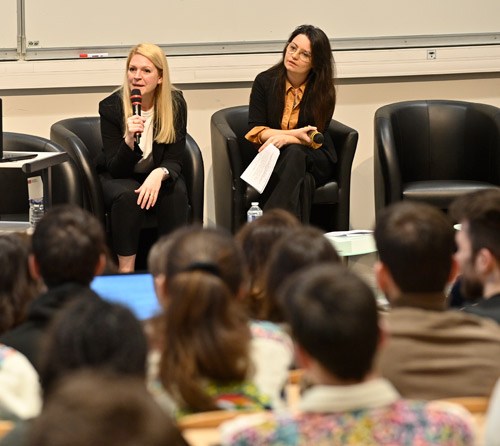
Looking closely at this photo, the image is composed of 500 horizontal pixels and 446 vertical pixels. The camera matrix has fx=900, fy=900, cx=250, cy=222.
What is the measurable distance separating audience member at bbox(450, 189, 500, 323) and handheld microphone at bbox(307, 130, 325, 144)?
7.51ft

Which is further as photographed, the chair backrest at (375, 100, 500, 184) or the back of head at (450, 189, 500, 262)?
the chair backrest at (375, 100, 500, 184)

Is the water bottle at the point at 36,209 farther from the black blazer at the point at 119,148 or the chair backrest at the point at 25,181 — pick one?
the black blazer at the point at 119,148

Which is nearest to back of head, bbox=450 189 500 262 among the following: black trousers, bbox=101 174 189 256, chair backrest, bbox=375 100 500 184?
black trousers, bbox=101 174 189 256

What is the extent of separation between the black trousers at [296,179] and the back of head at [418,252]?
2563 millimetres

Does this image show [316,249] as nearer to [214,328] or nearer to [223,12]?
[214,328]

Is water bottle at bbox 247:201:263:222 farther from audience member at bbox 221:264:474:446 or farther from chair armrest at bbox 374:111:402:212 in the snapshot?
audience member at bbox 221:264:474:446

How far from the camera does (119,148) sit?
4.51 metres

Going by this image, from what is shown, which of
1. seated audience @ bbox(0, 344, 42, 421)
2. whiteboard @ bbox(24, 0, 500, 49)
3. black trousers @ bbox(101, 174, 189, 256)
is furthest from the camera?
whiteboard @ bbox(24, 0, 500, 49)

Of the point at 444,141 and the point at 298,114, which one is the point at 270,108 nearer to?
the point at 298,114

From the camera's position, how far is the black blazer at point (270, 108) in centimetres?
497

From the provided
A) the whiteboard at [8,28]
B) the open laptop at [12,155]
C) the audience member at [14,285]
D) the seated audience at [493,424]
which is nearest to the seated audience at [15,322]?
the audience member at [14,285]

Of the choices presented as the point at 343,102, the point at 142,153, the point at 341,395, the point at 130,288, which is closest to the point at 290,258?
the point at 341,395

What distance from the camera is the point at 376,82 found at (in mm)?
5676

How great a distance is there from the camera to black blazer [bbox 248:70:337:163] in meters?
4.97
